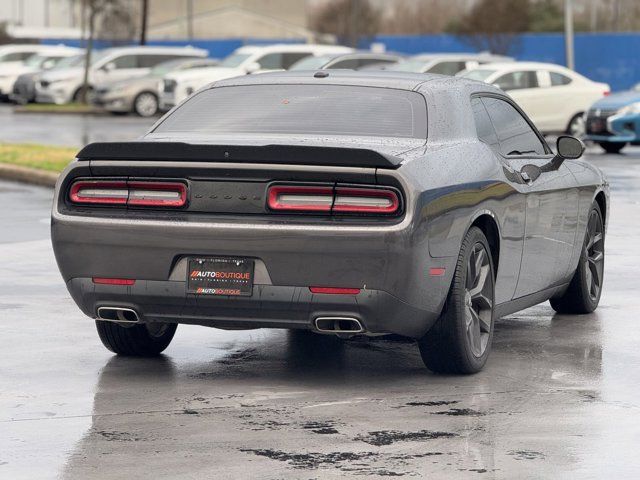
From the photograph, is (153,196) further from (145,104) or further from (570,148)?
(145,104)

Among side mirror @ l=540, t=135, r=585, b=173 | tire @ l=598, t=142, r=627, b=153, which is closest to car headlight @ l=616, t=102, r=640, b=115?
tire @ l=598, t=142, r=627, b=153

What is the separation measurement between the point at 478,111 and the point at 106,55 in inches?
1575

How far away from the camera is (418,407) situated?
701 centimetres

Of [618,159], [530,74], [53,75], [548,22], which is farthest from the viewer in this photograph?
[548,22]

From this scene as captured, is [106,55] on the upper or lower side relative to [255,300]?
lower

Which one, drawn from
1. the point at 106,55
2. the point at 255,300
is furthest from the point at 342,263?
the point at 106,55

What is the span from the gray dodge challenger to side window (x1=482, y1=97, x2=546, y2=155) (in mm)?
268

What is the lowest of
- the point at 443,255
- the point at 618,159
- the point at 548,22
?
the point at 548,22

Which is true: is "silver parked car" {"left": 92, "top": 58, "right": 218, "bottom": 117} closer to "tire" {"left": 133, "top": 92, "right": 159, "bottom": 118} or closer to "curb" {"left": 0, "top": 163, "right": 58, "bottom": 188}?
"tire" {"left": 133, "top": 92, "right": 159, "bottom": 118}

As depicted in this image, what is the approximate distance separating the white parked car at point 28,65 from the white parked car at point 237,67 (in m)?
10.9

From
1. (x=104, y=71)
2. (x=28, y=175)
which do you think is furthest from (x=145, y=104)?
(x=28, y=175)

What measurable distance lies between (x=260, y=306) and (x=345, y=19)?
323 feet

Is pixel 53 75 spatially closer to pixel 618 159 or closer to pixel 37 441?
pixel 618 159

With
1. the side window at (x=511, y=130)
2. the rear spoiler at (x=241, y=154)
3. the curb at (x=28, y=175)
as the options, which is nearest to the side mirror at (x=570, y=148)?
the side window at (x=511, y=130)
